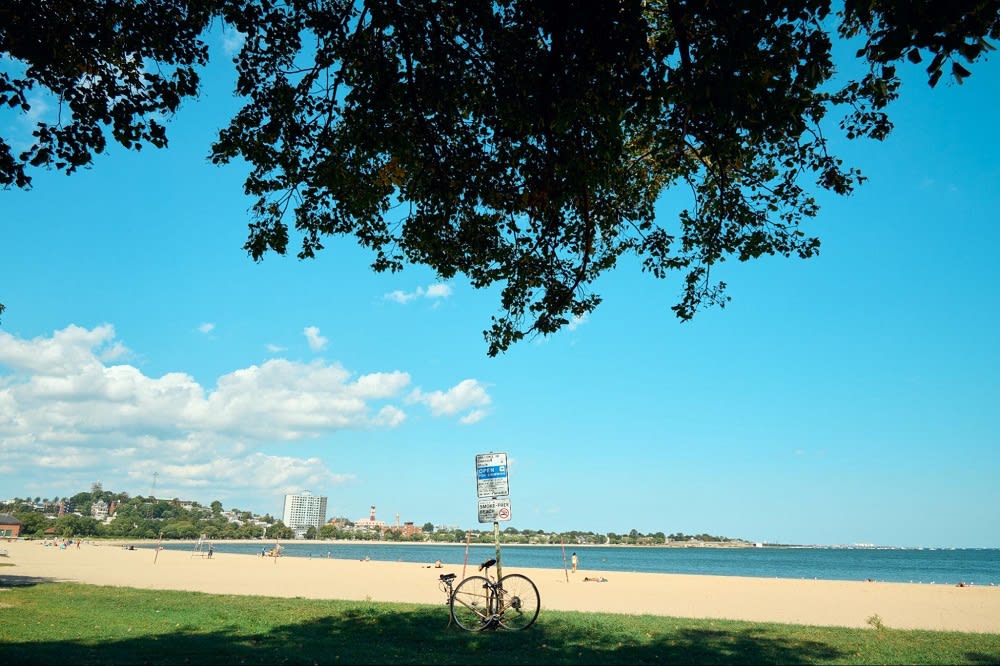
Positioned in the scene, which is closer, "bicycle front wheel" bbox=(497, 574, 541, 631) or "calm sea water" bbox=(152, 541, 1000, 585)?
"bicycle front wheel" bbox=(497, 574, 541, 631)

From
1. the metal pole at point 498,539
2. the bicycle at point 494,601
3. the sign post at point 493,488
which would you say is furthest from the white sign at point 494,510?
the bicycle at point 494,601

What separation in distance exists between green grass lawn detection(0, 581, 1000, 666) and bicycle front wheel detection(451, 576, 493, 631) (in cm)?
34

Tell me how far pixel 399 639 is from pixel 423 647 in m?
0.81

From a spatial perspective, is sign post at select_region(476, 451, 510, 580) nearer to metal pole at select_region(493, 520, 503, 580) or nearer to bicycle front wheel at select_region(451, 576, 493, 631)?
metal pole at select_region(493, 520, 503, 580)

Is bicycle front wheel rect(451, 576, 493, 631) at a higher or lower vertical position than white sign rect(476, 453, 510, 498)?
lower

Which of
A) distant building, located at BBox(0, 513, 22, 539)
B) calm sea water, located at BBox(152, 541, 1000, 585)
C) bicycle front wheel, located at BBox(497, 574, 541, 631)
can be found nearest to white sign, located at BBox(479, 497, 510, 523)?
bicycle front wheel, located at BBox(497, 574, 541, 631)

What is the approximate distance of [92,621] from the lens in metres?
10.6

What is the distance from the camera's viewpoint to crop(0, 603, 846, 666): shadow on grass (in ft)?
24.5

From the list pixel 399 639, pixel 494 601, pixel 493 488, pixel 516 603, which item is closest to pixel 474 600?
pixel 494 601

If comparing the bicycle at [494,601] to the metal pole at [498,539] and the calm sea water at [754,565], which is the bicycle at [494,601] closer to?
the metal pole at [498,539]

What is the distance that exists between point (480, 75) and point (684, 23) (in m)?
2.30

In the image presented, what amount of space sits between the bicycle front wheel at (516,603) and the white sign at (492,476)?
1387 millimetres

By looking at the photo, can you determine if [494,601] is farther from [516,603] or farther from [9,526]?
[9,526]

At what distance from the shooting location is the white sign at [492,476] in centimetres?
1105
